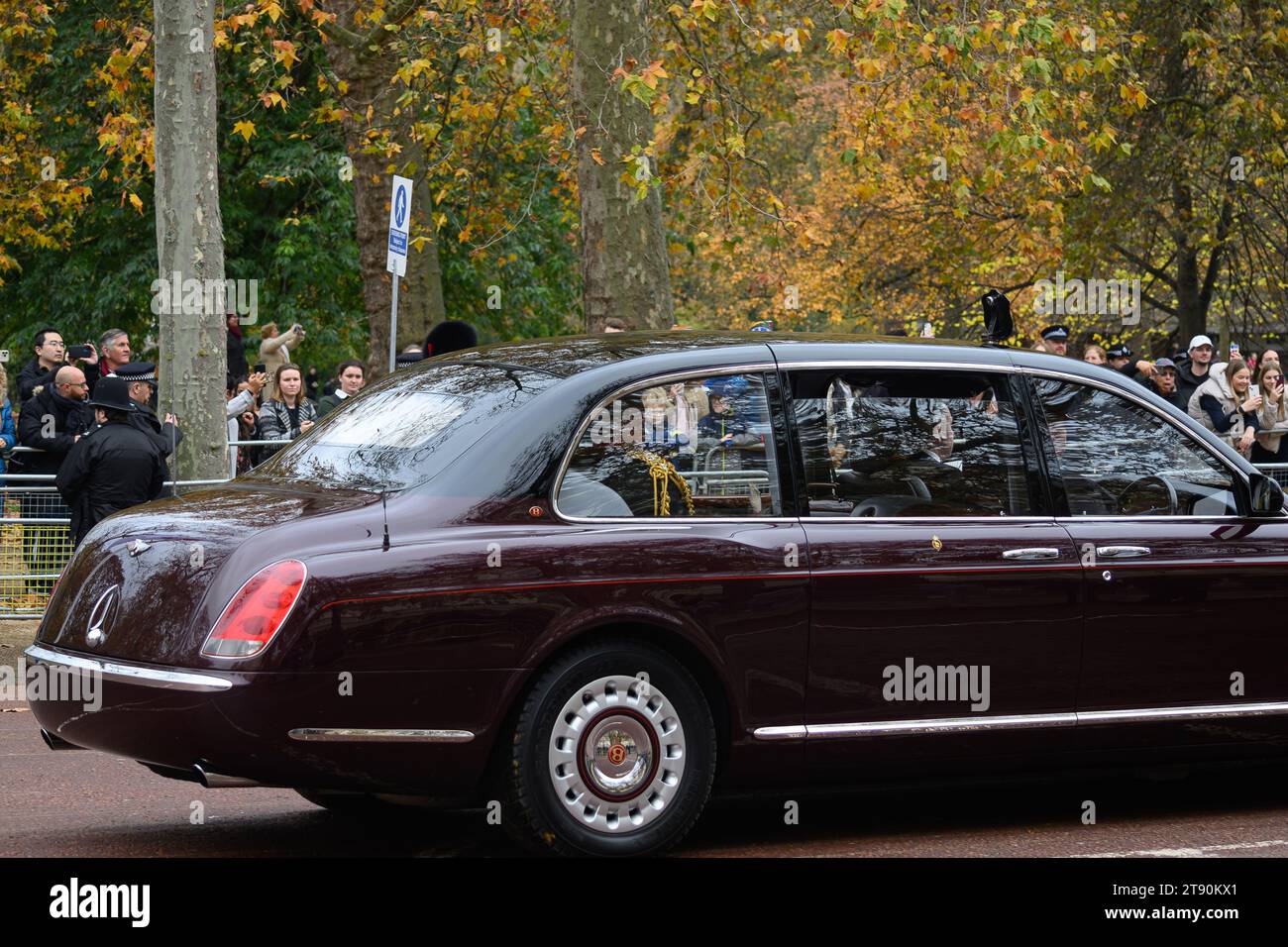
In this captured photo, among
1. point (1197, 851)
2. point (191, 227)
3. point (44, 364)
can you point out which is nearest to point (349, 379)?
point (191, 227)

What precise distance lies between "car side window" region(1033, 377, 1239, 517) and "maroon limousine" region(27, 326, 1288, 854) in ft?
0.05

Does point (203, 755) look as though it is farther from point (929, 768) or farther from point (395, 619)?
point (929, 768)

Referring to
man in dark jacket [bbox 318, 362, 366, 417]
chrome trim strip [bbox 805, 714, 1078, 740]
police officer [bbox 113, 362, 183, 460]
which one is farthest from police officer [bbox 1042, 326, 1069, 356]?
chrome trim strip [bbox 805, 714, 1078, 740]

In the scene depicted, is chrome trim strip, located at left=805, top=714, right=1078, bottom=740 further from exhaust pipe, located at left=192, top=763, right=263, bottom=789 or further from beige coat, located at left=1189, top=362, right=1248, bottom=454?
beige coat, located at left=1189, top=362, right=1248, bottom=454

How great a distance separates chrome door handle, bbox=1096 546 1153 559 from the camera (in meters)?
7.40

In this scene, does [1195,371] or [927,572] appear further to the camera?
[1195,371]

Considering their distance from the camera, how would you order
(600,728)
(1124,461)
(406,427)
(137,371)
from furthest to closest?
(137,371), (1124,461), (406,427), (600,728)

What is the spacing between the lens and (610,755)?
6438mm

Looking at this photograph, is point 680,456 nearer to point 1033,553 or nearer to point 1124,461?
point 1033,553

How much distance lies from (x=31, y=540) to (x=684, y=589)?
8.68 metres

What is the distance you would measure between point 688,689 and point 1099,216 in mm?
25584

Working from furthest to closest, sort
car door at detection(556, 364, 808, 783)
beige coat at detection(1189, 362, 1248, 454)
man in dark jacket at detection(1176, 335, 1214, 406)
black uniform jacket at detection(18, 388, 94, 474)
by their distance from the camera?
man in dark jacket at detection(1176, 335, 1214, 406)
beige coat at detection(1189, 362, 1248, 454)
black uniform jacket at detection(18, 388, 94, 474)
car door at detection(556, 364, 808, 783)

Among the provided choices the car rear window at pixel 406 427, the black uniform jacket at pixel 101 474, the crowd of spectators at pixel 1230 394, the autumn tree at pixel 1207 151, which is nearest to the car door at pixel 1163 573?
the car rear window at pixel 406 427

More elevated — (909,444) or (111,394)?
(111,394)
